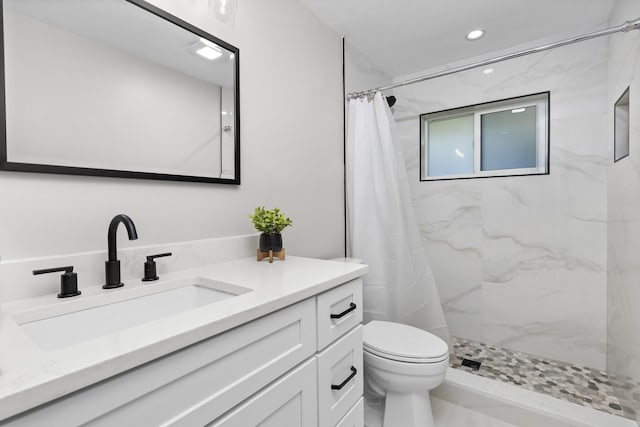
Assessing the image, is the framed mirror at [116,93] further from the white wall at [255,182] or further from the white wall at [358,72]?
the white wall at [358,72]

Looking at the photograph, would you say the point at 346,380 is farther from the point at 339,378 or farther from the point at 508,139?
the point at 508,139

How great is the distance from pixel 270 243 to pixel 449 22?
190 centimetres

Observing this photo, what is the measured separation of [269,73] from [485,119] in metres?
1.90

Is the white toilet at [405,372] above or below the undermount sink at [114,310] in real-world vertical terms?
below

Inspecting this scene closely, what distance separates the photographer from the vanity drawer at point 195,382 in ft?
1.58

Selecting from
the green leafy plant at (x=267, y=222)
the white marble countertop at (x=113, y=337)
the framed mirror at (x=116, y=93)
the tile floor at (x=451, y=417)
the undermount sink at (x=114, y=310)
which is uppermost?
the framed mirror at (x=116, y=93)

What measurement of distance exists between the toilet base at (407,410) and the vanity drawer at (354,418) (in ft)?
1.11

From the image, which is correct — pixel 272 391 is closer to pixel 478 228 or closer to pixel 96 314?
pixel 96 314

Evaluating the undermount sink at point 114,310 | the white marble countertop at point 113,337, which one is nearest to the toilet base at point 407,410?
the white marble countertop at point 113,337

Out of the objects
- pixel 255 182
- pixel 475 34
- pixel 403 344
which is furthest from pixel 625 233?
pixel 255 182

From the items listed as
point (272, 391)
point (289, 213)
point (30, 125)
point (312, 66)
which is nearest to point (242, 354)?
point (272, 391)

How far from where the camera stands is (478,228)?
2480 mm

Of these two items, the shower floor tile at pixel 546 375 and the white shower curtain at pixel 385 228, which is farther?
the white shower curtain at pixel 385 228

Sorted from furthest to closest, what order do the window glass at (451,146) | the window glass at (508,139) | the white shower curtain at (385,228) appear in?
the window glass at (451,146) < the window glass at (508,139) < the white shower curtain at (385,228)
